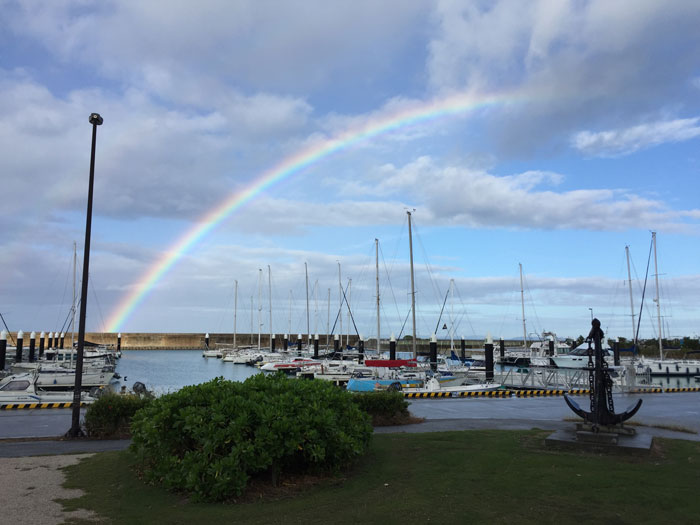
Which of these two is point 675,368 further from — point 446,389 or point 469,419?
point 469,419

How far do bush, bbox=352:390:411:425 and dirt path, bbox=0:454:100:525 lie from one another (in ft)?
26.4

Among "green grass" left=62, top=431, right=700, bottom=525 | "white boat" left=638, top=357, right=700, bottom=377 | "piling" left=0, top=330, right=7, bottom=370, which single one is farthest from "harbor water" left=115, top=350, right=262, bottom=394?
"white boat" left=638, top=357, right=700, bottom=377

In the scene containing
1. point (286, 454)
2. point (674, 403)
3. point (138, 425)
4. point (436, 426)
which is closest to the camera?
point (286, 454)

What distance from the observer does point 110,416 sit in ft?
49.1

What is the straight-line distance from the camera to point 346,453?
9.70m

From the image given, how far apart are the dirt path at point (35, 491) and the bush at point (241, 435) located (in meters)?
1.41

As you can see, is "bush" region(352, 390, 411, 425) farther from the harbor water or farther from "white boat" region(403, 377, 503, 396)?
the harbor water

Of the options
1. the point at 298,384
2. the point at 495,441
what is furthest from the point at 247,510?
the point at 495,441

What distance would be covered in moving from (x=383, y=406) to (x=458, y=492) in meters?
8.70

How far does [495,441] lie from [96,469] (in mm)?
8326

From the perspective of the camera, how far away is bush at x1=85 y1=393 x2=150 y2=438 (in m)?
14.9

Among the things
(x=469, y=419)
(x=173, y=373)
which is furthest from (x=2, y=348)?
(x=469, y=419)

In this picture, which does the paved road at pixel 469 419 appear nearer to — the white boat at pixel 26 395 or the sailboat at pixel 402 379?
the white boat at pixel 26 395

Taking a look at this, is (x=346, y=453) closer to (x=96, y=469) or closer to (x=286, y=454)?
(x=286, y=454)
